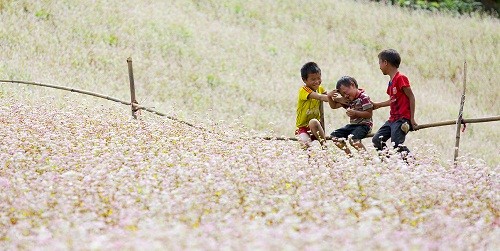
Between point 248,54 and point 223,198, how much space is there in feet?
48.6

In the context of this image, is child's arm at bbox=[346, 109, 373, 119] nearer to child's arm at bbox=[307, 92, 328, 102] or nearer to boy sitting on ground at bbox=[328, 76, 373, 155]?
boy sitting on ground at bbox=[328, 76, 373, 155]

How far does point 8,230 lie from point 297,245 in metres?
2.46

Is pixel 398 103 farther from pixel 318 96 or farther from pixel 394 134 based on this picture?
pixel 318 96

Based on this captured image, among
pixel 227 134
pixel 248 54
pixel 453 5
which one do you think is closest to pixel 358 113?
pixel 227 134

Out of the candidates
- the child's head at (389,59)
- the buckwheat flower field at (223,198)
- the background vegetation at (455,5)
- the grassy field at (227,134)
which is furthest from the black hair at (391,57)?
the background vegetation at (455,5)

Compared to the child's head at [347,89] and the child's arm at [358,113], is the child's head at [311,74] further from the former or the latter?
the child's arm at [358,113]

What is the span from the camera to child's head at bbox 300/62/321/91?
31.9 ft

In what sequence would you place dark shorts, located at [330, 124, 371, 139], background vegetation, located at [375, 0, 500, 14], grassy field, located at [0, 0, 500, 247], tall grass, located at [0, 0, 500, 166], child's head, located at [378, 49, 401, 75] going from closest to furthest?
grassy field, located at [0, 0, 500, 247], child's head, located at [378, 49, 401, 75], dark shorts, located at [330, 124, 371, 139], tall grass, located at [0, 0, 500, 166], background vegetation, located at [375, 0, 500, 14]

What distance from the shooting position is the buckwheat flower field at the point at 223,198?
441cm

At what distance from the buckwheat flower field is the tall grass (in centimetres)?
550

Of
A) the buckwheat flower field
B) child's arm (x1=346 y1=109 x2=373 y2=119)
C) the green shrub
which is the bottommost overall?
the buckwheat flower field

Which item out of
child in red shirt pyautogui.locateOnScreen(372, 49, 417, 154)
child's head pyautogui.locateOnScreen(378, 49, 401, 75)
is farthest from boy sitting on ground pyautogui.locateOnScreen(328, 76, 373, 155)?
child's head pyautogui.locateOnScreen(378, 49, 401, 75)

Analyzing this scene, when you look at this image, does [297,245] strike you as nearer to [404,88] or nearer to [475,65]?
[404,88]

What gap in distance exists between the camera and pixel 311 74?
9.73m
